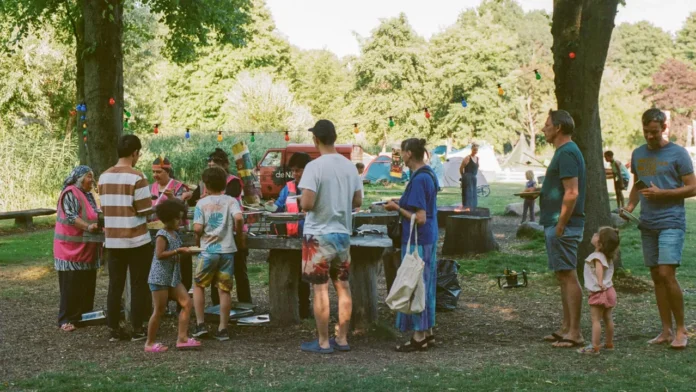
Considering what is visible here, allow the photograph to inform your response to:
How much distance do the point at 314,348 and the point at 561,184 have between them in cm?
235

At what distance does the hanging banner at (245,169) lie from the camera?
7.55m


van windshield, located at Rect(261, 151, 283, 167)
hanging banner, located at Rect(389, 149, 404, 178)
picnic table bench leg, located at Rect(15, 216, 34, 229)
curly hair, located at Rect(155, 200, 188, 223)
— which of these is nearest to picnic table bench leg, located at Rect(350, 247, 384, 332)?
curly hair, located at Rect(155, 200, 188, 223)

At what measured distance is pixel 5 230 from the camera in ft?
57.5

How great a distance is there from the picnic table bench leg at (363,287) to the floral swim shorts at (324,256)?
2.61 feet

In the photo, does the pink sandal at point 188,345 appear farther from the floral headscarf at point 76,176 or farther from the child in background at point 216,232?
the floral headscarf at point 76,176

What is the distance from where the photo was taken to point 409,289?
20.2 ft

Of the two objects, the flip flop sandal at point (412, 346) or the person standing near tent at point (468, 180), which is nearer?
the flip flop sandal at point (412, 346)

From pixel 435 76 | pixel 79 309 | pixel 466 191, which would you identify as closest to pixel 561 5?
pixel 79 309

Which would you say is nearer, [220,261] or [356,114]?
[220,261]

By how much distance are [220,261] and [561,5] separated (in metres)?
5.38

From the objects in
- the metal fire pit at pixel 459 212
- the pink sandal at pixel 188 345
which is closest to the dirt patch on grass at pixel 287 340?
the pink sandal at pixel 188 345

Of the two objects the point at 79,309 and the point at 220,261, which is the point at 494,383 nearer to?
the point at 220,261

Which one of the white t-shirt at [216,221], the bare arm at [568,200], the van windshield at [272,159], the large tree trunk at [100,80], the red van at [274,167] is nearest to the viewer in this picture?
the bare arm at [568,200]

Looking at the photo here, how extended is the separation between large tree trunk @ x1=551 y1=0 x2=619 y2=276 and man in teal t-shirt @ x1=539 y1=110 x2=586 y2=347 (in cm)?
309
